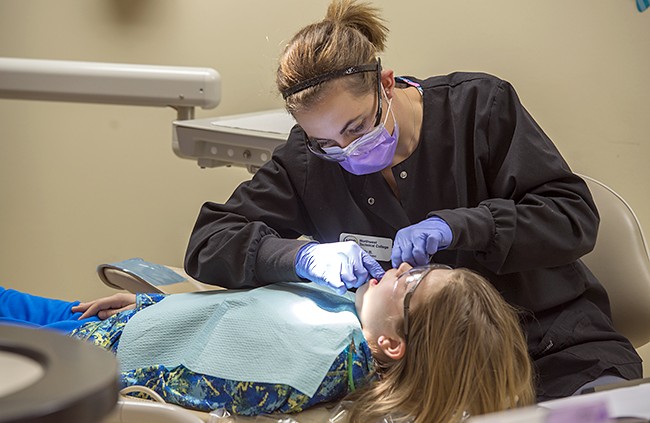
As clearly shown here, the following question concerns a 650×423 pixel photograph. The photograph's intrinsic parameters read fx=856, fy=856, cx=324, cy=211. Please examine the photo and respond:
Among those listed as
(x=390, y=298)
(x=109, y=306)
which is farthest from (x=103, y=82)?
(x=390, y=298)

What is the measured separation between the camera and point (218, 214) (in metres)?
2.14

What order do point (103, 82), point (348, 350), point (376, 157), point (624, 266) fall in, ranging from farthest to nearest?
point (103, 82)
point (624, 266)
point (376, 157)
point (348, 350)

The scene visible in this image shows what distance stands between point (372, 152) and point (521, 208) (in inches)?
14.1

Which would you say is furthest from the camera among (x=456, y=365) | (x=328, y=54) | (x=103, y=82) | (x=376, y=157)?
(x=103, y=82)

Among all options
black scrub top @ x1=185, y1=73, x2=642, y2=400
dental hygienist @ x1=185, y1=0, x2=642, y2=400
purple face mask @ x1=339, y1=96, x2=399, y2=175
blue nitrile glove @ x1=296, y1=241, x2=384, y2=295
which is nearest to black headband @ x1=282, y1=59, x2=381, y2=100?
dental hygienist @ x1=185, y1=0, x2=642, y2=400

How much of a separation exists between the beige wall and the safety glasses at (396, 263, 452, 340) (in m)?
1.27

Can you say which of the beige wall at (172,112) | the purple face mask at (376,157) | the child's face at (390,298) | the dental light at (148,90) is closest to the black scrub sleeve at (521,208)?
the child's face at (390,298)

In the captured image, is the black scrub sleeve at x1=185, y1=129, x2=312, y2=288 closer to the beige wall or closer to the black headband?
the black headband

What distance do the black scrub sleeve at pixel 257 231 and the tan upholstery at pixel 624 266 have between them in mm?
748

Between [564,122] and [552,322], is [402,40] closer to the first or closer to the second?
[564,122]

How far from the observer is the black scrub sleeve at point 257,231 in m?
2.00

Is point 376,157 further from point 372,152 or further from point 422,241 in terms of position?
point 422,241

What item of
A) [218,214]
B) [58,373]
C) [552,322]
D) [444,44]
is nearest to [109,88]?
[218,214]

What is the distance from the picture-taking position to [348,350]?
1.78m
